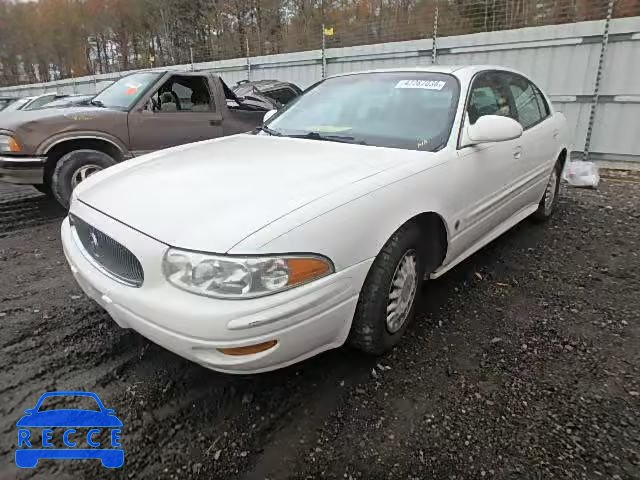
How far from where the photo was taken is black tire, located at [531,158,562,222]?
14.1ft

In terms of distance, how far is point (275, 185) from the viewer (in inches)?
80.6

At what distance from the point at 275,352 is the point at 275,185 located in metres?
0.77

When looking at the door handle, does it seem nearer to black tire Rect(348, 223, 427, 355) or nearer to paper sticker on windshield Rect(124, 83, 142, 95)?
black tire Rect(348, 223, 427, 355)

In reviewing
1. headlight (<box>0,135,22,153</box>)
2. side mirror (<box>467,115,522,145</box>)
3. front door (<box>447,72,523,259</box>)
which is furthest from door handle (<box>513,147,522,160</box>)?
headlight (<box>0,135,22,153</box>)

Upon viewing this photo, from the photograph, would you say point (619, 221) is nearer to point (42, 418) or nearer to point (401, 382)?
point (401, 382)

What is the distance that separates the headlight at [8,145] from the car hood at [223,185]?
2.51 meters

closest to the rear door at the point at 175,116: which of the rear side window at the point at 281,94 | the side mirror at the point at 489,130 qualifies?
the rear side window at the point at 281,94

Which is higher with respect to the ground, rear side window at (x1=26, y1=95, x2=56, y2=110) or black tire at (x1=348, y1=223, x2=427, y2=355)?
rear side window at (x1=26, y1=95, x2=56, y2=110)

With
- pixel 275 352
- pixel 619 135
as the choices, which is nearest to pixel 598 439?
pixel 275 352

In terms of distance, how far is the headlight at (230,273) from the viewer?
1.66m

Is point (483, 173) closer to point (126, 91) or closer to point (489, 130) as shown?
point (489, 130)

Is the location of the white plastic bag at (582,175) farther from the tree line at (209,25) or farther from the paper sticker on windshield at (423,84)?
the paper sticker on windshield at (423,84)

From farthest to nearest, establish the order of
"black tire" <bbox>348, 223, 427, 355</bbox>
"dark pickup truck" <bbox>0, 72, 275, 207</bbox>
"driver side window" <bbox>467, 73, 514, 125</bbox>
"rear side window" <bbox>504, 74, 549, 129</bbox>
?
"dark pickup truck" <bbox>0, 72, 275, 207</bbox>, "rear side window" <bbox>504, 74, 549, 129</bbox>, "driver side window" <bbox>467, 73, 514, 125</bbox>, "black tire" <bbox>348, 223, 427, 355</bbox>

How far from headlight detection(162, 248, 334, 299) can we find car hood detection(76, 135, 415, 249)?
0.05 meters
